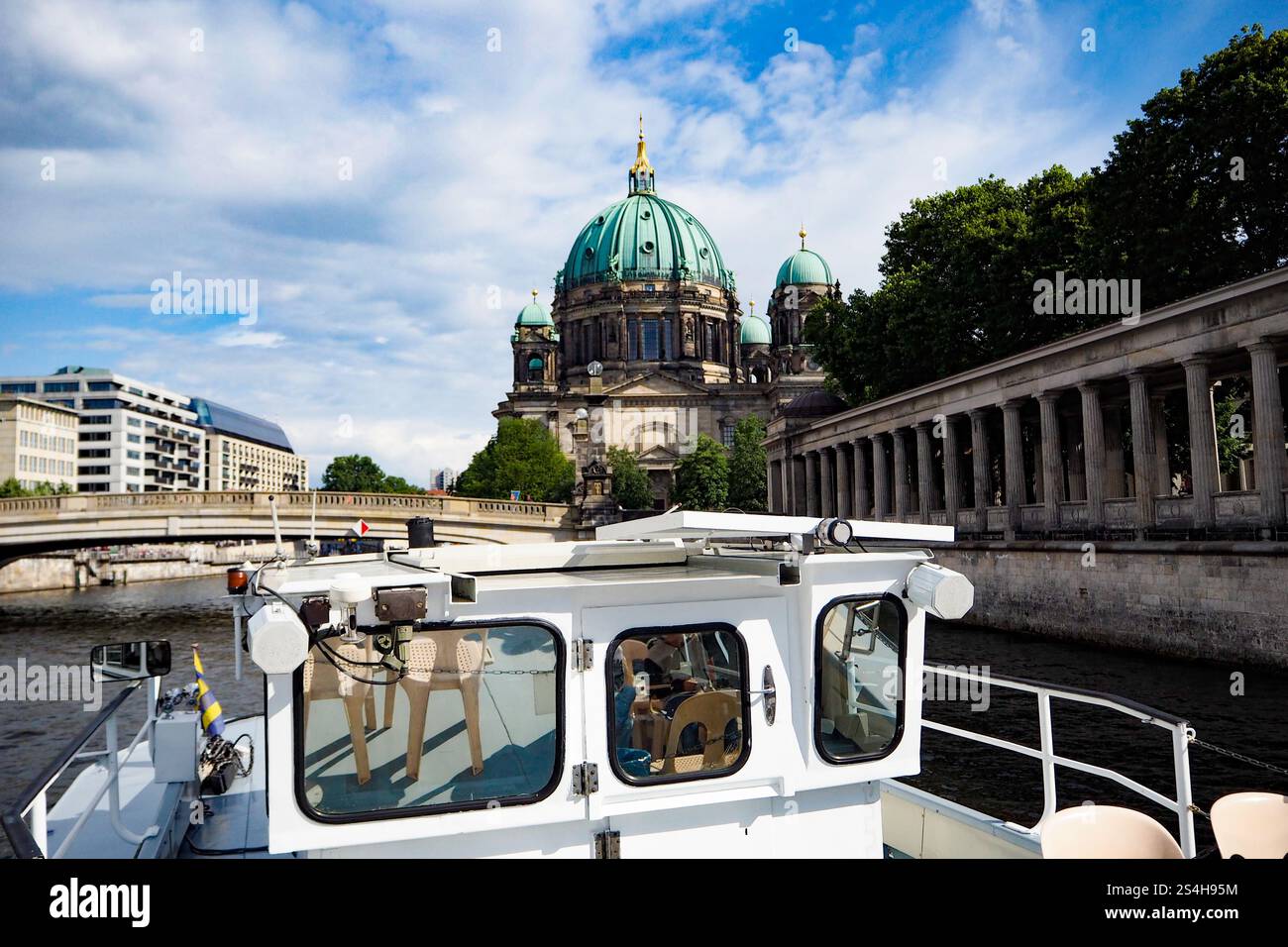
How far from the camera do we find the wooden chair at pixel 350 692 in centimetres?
470

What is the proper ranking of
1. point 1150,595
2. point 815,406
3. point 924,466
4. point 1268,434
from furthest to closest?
1. point 815,406
2. point 924,466
3. point 1150,595
4. point 1268,434

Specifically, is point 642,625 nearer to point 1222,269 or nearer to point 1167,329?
point 1167,329

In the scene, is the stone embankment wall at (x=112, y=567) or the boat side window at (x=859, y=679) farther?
the stone embankment wall at (x=112, y=567)

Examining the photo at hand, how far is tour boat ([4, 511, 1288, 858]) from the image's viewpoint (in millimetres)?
4691

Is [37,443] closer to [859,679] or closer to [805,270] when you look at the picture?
[805,270]

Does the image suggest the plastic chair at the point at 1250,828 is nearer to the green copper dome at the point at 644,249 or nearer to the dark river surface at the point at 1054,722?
the dark river surface at the point at 1054,722

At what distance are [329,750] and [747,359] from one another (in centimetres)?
13114

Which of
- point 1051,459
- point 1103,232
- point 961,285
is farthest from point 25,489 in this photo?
point 1103,232

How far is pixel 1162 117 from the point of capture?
107 ft

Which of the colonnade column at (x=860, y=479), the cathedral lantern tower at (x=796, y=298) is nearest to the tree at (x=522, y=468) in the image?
the cathedral lantern tower at (x=796, y=298)

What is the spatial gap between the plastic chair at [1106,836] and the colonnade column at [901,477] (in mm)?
40487

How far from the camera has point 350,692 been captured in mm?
4766

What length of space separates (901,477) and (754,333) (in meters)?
92.4

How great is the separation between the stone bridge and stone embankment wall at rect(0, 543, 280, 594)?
6304mm
